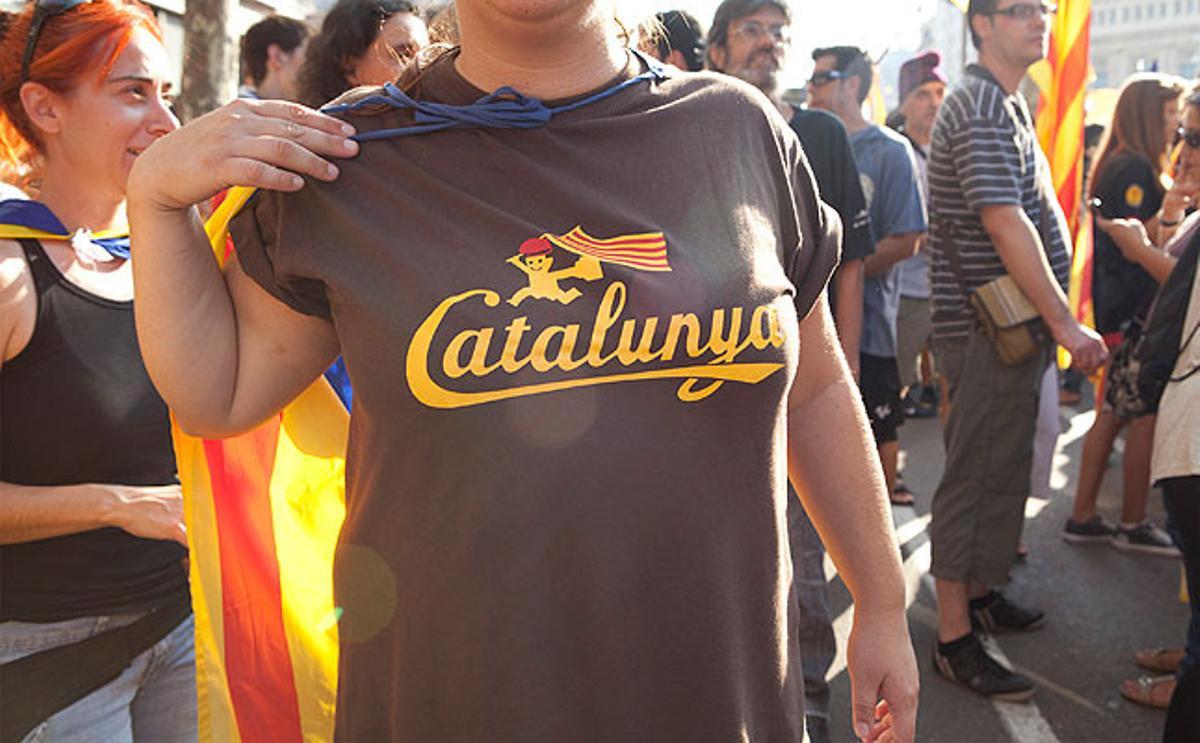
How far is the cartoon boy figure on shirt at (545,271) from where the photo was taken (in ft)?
4.09

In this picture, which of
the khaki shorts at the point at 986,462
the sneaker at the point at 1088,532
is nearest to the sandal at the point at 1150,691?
the khaki shorts at the point at 986,462

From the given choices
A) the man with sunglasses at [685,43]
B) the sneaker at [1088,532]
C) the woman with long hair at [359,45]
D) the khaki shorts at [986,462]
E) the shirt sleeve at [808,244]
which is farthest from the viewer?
the sneaker at [1088,532]

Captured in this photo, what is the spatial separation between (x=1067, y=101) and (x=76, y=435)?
5.83 m

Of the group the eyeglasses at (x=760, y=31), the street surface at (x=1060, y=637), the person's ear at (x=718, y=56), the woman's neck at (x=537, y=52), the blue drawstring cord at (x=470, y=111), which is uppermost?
the eyeglasses at (x=760, y=31)

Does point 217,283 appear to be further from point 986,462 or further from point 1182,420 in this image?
point 986,462

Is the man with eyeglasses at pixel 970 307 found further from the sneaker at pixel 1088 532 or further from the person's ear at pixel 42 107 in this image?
the person's ear at pixel 42 107

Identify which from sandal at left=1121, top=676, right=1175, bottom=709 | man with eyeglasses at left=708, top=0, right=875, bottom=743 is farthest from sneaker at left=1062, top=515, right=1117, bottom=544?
man with eyeglasses at left=708, top=0, right=875, bottom=743

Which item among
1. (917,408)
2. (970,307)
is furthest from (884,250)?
(917,408)

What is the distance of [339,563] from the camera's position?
1.39 meters

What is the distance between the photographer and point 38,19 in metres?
2.08

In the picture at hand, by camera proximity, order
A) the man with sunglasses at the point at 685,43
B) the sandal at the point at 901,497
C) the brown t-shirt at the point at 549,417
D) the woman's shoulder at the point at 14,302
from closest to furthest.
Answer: the brown t-shirt at the point at 549,417, the woman's shoulder at the point at 14,302, the man with sunglasses at the point at 685,43, the sandal at the point at 901,497

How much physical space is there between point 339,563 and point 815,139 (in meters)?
2.50

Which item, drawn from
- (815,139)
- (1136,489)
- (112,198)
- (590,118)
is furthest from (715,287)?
(1136,489)

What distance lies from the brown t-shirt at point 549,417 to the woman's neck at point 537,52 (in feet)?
0.15
